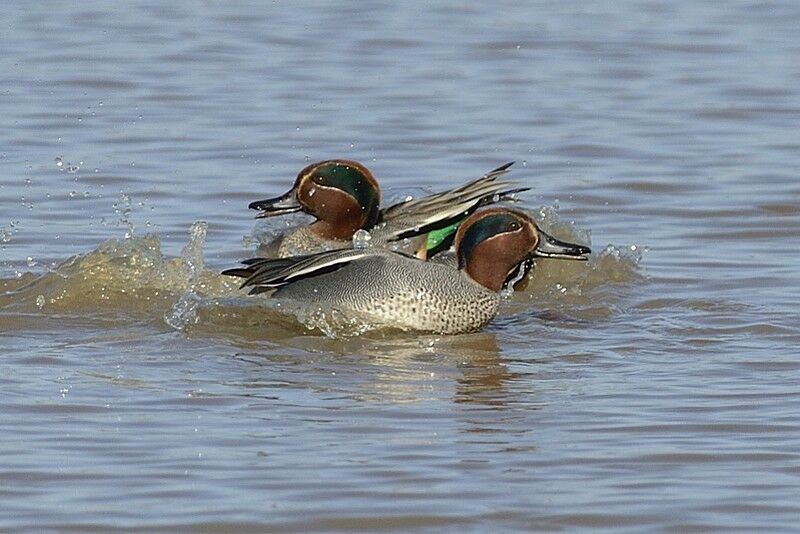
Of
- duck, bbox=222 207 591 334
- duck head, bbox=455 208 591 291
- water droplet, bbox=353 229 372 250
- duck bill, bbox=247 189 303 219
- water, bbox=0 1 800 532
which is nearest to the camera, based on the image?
water, bbox=0 1 800 532

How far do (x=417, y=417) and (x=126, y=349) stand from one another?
1512 mm

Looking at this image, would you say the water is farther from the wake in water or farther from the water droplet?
the water droplet

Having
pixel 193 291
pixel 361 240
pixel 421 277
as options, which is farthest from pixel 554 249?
pixel 193 291

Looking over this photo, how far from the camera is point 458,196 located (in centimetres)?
836

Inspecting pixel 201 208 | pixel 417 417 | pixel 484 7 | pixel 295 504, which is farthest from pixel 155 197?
pixel 484 7

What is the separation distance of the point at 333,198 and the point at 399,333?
99cm

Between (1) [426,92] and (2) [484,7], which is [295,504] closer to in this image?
(1) [426,92]

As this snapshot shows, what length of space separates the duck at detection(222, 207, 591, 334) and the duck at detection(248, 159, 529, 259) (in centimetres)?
54

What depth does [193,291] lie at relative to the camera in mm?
8281

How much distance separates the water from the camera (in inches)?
211

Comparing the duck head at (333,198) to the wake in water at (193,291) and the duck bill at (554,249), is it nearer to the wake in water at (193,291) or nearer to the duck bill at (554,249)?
the wake in water at (193,291)

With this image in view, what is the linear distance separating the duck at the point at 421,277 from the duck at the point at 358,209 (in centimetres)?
54

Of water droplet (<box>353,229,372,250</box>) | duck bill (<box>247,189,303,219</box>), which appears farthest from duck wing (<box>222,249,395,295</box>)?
duck bill (<box>247,189,303,219</box>)

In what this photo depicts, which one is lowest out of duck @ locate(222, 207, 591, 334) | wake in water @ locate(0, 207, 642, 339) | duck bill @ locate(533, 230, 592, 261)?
wake in water @ locate(0, 207, 642, 339)
